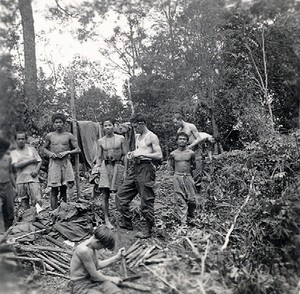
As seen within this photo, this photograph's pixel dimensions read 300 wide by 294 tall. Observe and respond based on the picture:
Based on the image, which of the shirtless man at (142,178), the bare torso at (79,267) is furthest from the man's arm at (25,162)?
the bare torso at (79,267)

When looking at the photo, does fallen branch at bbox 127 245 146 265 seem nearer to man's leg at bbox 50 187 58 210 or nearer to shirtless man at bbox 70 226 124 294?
shirtless man at bbox 70 226 124 294

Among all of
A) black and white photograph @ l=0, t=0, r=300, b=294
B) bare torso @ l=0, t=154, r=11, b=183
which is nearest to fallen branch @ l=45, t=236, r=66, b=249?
black and white photograph @ l=0, t=0, r=300, b=294

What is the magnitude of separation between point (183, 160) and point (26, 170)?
7.05ft

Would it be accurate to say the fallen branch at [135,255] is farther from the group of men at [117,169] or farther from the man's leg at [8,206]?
the man's leg at [8,206]

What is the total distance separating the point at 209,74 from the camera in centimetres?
923

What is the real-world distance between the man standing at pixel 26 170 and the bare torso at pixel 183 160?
1.89m

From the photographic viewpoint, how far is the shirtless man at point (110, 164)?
211 inches

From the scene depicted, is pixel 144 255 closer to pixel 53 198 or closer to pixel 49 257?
pixel 49 257

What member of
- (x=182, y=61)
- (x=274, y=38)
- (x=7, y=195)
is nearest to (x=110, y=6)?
(x=274, y=38)

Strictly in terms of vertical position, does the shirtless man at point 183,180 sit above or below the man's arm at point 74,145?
below

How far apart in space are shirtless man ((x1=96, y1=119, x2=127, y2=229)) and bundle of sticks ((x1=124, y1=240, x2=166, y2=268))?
0.86m

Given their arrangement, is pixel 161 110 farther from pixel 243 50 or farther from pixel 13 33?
pixel 13 33

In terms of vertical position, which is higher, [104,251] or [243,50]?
[243,50]

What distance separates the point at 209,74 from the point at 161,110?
6.04ft
